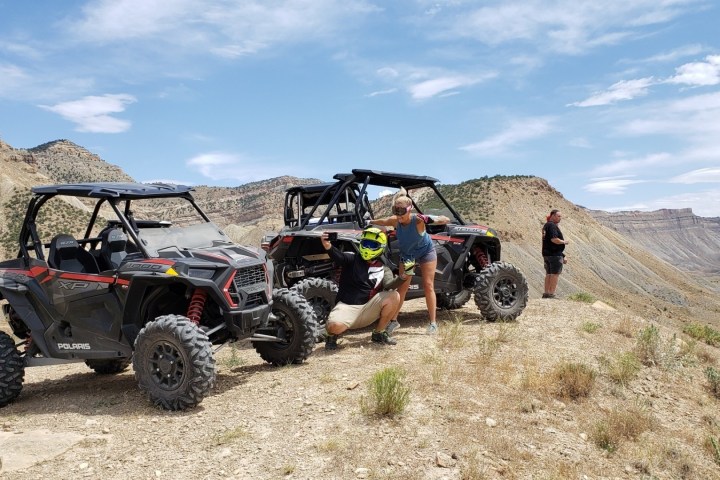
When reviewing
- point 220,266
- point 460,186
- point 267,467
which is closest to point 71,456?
point 267,467

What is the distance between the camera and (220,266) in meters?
6.02

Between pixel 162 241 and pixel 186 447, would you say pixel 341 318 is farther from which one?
pixel 186 447

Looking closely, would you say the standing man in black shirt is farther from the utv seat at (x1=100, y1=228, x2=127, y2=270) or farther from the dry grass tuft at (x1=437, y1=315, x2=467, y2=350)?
the utv seat at (x1=100, y1=228, x2=127, y2=270)

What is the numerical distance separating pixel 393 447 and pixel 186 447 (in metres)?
1.76

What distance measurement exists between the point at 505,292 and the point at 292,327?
4.20 metres

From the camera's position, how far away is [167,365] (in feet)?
19.0

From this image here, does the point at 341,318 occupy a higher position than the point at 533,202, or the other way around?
the point at 533,202

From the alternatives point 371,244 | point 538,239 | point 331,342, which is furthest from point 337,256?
point 538,239

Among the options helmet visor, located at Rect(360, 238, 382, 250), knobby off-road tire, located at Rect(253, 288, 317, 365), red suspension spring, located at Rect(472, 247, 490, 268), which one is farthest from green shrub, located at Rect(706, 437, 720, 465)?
red suspension spring, located at Rect(472, 247, 490, 268)

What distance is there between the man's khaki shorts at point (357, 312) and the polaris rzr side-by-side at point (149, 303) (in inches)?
24.1

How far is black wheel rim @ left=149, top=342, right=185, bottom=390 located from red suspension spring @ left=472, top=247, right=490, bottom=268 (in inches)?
236

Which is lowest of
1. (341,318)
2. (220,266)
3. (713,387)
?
(713,387)

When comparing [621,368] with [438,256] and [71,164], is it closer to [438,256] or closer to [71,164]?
[438,256]

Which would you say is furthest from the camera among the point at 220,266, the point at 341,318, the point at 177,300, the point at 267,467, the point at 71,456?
the point at 341,318
